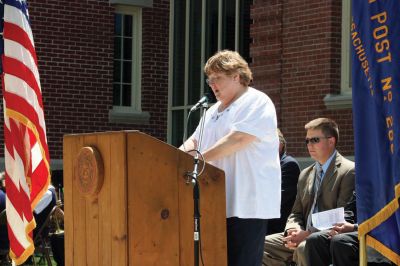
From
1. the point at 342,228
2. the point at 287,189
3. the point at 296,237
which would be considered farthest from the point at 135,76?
the point at 342,228

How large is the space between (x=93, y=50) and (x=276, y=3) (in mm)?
4944

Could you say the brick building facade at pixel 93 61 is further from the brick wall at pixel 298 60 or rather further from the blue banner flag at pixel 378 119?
the blue banner flag at pixel 378 119

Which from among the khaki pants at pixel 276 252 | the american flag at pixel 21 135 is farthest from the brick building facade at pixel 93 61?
the khaki pants at pixel 276 252

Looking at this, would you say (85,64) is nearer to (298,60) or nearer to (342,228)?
(298,60)

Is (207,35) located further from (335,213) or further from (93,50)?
(335,213)

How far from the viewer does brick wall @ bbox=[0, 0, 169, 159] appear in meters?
17.0

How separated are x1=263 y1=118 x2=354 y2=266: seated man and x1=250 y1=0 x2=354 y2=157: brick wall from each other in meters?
3.79

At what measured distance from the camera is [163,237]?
6.40 meters

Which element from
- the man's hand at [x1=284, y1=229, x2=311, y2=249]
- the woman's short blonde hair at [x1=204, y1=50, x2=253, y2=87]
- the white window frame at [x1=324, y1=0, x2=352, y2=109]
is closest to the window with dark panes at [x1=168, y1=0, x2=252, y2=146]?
the white window frame at [x1=324, y1=0, x2=352, y2=109]

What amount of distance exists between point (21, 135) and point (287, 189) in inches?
105

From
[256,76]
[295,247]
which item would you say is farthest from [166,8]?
[295,247]

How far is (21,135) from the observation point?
920 centimetres

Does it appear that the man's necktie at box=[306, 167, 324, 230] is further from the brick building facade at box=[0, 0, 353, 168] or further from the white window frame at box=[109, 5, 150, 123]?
the white window frame at box=[109, 5, 150, 123]

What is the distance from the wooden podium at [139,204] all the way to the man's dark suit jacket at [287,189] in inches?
105
